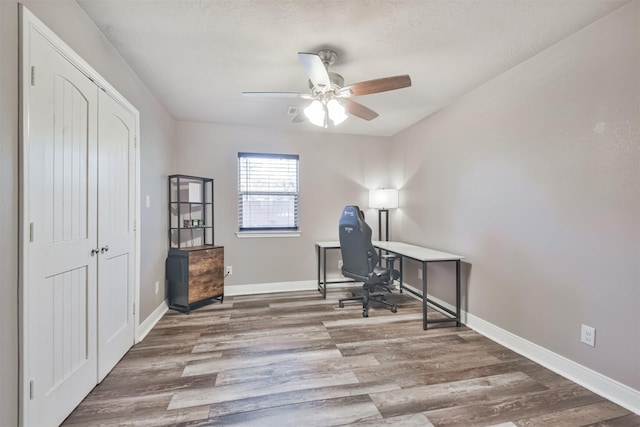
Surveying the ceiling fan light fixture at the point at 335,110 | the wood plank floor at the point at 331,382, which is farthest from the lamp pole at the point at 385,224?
the ceiling fan light fixture at the point at 335,110

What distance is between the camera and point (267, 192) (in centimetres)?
399

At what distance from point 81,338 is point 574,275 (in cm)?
331

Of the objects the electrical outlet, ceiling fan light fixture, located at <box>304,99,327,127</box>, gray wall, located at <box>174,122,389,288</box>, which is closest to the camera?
the electrical outlet

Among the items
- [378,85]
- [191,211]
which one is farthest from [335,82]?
[191,211]

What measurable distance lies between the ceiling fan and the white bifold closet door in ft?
3.45

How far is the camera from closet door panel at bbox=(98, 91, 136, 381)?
1859 millimetres

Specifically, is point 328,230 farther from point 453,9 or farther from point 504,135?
point 453,9

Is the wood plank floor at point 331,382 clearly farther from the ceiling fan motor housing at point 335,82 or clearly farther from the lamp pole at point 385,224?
the ceiling fan motor housing at point 335,82

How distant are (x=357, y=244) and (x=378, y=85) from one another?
169cm

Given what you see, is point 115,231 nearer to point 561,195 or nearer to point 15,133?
point 15,133

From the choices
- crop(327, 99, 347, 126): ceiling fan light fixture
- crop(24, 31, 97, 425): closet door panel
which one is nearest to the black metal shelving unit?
crop(24, 31, 97, 425): closet door panel

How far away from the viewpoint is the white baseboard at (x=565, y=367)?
1631mm

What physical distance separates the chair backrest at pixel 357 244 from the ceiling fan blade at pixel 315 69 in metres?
1.45

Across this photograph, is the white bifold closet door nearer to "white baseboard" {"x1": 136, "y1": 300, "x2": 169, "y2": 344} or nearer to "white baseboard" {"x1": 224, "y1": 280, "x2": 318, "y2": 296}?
"white baseboard" {"x1": 136, "y1": 300, "x2": 169, "y2": 344}
